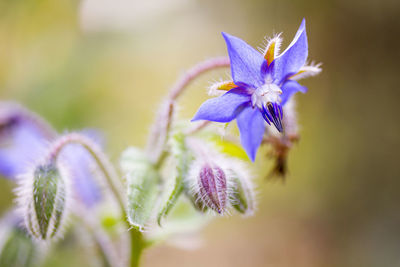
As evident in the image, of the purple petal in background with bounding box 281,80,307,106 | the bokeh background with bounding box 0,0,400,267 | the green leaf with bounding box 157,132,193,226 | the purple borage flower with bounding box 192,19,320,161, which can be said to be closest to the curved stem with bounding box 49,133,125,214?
the green leaf with bounding box 157,132,193,226

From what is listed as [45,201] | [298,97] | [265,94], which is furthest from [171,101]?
[298,97]

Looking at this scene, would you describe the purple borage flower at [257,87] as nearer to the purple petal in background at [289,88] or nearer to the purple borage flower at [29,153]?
the purple petal in background at [289,88]

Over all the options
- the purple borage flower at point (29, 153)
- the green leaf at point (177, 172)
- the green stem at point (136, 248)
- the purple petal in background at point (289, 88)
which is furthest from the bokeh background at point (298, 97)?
the purple petal in background at point (289, 88)

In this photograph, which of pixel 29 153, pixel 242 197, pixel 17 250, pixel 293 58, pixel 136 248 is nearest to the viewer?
pixel 293 58

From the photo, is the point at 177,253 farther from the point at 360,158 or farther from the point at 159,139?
the point at 159,139

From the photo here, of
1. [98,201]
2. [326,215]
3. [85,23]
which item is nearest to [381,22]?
[326,215]

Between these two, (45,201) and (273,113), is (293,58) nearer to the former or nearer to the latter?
(273,113)

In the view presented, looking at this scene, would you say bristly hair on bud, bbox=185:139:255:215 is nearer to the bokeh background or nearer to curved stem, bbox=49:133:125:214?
curved stem, bbox=49:133:125:214
